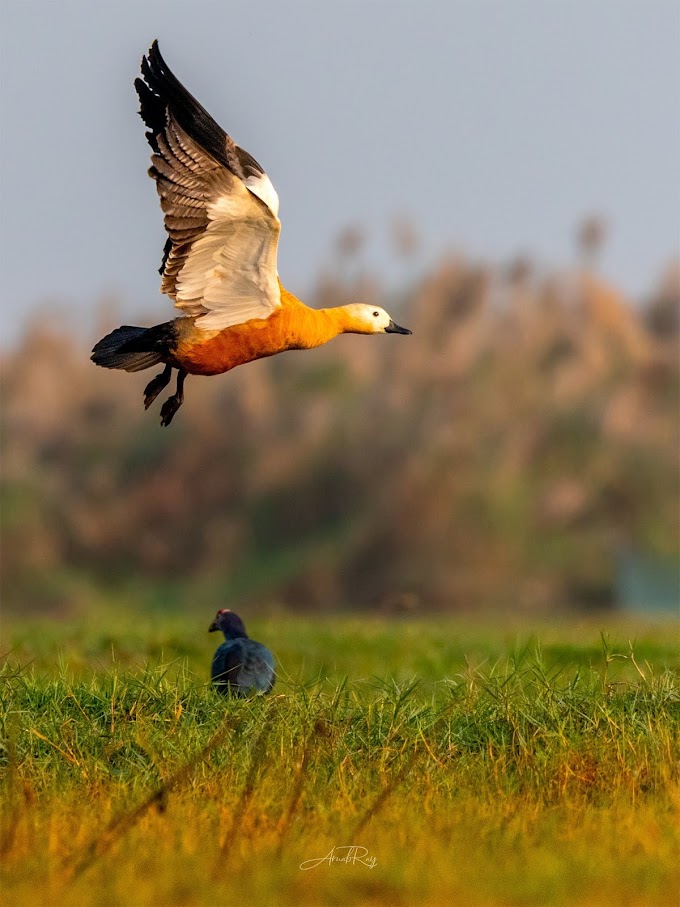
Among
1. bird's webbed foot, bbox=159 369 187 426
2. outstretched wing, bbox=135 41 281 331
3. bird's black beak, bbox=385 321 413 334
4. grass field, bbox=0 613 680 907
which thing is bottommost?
grass field, bbox=0 613 680 907

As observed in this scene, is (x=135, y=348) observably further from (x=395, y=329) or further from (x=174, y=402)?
(x=395, y=329)

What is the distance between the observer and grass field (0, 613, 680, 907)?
10.9 ft

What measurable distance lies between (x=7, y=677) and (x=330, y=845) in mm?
1876

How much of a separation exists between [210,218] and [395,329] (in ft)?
3.34

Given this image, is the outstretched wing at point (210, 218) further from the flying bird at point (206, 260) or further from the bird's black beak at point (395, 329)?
the bird's black beak at point (395, 329)

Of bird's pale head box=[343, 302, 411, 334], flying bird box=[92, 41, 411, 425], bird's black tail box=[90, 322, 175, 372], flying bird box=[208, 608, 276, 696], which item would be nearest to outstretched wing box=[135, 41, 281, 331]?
flying bird box=[92, 41, 411, 425]

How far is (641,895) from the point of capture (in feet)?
10.9

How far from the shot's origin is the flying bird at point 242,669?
511 cm

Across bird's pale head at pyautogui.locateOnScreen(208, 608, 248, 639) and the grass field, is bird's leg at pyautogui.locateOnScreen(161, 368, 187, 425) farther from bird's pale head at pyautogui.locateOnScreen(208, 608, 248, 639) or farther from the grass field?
bird's pale head at pyautogui.locateOnScreen(208, 608, 248, 639)

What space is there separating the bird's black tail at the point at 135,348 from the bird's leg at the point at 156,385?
5 centimetres

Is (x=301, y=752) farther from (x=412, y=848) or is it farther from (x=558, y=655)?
(x=558, y=655)

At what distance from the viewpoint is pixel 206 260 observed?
15.6 feet

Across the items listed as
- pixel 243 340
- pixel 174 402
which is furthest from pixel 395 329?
pixel 174 402

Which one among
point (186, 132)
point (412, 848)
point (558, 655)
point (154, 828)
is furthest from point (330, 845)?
point (558, 655)
